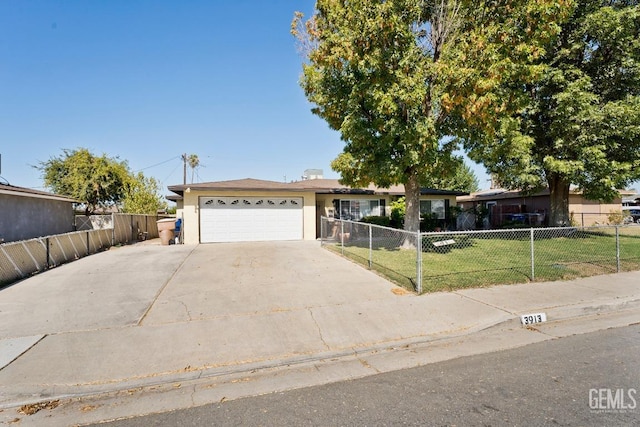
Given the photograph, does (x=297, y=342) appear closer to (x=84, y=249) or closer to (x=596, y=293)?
(x=596, y=293)

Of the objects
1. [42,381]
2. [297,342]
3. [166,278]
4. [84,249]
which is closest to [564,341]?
[297,342]

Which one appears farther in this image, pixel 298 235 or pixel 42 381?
pixel 298 235

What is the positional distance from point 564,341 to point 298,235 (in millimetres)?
13587

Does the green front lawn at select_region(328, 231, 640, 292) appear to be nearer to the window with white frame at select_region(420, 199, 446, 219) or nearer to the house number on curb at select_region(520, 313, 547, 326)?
the house number on curb at select_region(520, 313, 547, 326)

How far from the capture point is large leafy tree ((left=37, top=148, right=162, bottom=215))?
2444 cm

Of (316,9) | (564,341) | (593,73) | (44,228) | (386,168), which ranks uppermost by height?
(316,9)

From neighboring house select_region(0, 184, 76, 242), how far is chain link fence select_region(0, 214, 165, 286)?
2.06m

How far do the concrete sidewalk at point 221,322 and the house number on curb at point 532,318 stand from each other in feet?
0.36

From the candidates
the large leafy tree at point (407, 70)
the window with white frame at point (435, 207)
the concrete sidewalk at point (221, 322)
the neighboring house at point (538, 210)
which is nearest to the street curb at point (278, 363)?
the concrete sidewalk at point (221, 322)

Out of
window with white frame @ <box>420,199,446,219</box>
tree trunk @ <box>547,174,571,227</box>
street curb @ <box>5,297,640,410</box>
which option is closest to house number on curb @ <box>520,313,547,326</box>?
street curb @ <box>5,297,640,410</box>

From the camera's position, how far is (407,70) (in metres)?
10.1

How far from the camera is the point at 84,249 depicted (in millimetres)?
13047

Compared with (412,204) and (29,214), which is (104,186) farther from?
(412,204)

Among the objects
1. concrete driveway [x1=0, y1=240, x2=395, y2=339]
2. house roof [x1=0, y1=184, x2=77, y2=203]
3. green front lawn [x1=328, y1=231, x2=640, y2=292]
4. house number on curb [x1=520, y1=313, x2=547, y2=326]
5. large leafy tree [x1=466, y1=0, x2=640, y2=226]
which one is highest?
large leafy tree [x1=466, y1=0, x2=640, y2=226]
